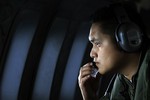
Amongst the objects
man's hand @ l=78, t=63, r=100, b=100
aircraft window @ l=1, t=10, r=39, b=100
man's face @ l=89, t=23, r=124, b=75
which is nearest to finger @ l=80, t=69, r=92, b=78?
man's hand @ l=78, t=63, r=100, b=100

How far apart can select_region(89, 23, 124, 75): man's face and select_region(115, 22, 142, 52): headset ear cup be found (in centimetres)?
9

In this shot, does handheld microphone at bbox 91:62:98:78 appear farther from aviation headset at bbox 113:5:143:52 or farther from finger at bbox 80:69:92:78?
aviation headset at bbox 113:5:143:52

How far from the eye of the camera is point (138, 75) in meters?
1.64

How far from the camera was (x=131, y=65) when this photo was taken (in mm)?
1782

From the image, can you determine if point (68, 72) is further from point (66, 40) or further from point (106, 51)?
point (106, 51)

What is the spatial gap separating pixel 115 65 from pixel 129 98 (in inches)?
8.0

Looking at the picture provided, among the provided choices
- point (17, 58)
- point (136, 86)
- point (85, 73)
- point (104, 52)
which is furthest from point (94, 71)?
point (17, 58)

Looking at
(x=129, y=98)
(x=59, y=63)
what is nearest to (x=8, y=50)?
(x=59, y=63)

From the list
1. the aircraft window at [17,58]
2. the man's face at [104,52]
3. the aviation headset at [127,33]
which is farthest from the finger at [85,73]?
the aircraft window at [17,58]

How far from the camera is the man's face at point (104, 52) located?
69.6 inches

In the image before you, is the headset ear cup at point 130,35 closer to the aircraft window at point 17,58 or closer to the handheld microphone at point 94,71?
the handheld microphone at point 94,71

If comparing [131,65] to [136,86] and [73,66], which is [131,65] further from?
[73,66]

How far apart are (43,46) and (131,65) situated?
94cm

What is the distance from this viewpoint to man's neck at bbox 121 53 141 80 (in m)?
1.76
